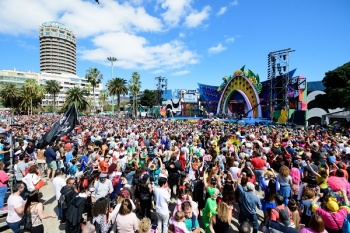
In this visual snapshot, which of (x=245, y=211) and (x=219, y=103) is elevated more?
(x=219, y=103)

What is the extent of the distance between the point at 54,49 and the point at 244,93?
152928 millimetres

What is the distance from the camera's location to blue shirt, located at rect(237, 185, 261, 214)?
4.69 meters

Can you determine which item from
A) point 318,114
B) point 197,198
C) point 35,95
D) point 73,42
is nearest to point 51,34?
point 73,42

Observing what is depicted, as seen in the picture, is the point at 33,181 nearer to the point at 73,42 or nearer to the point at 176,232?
the point at 176,232

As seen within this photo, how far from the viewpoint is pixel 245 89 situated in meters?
43.8

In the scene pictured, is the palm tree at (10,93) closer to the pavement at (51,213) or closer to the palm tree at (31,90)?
the palm tree at (31,90)

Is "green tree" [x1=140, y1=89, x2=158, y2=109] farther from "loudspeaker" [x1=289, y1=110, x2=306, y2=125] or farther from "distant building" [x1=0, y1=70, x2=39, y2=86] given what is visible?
"distant building" [x1=0, y1=70, x2=39, y2=86]

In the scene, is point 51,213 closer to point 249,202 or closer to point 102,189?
point 102,189

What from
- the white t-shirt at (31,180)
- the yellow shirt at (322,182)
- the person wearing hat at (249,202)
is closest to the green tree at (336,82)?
the yellow shirt at (322,182)

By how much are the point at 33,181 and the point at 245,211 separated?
18.8ft

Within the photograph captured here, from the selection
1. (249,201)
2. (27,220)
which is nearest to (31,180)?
(27,220)

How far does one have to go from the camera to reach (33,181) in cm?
602

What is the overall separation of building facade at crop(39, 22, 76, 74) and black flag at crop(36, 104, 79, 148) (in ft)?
534

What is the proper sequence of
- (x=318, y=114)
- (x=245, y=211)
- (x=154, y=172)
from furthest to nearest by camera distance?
(x=318, y=114) < (x=154, y=172) < (x=245, y=211)
